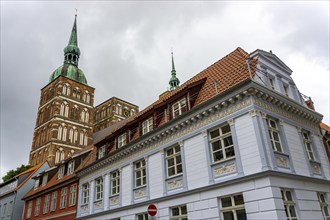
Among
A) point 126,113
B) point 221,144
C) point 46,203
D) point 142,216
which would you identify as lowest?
point 142,216

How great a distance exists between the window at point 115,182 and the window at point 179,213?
611 cm

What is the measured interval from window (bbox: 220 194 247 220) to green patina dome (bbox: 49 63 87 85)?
226 ft

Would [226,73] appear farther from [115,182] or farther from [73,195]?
[73,195]

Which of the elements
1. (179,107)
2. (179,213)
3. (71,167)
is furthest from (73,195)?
(179,107)

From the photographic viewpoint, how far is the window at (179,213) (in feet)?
47.0

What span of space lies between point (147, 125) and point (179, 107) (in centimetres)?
346

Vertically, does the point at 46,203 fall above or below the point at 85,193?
above

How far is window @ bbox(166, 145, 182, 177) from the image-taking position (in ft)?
50.9

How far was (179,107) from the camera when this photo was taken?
16.8m

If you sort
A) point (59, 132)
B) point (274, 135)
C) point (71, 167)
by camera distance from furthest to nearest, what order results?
1. point (59, 132)
2. point (71, 167)
3. point (274, 135)

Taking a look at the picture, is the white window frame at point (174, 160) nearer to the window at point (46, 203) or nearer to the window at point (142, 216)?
the window at point (142, 216)

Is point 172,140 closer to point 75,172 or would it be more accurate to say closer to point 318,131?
point 318,131

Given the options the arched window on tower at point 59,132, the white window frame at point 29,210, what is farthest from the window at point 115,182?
the arched window on tower at point 59,132

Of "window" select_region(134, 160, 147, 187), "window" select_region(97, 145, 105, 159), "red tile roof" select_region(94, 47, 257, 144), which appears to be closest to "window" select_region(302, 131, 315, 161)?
"red tile roof" select_region(94, 47, 257, 144)
